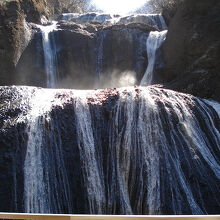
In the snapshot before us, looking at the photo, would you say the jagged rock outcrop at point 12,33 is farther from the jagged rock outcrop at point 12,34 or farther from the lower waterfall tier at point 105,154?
the lower waterfall tier at point 105,154

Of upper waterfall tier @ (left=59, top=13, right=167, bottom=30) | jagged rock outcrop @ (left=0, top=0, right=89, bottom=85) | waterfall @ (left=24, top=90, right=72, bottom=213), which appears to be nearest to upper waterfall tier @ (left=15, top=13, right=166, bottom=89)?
jagged rock outcrop @ (left=0, top=0, right=89, bottom=85)

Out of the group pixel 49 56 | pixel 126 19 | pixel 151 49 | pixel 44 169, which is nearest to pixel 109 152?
pixel 44 169

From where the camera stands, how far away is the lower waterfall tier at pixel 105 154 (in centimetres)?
527

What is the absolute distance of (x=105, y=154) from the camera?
19.5 ft

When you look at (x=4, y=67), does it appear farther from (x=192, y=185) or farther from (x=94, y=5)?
(x=94, y=5)

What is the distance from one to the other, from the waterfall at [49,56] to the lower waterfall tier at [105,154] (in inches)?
227

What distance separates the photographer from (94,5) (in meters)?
40.7

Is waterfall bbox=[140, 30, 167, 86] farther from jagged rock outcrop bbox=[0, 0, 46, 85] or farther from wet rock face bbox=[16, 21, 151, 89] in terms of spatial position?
jagged rock outcrop bbox=[0, 0, 46, 85]

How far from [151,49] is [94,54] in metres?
2.92

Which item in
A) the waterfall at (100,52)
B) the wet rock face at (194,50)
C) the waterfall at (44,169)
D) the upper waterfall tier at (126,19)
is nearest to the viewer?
the waterfall at (44,169)

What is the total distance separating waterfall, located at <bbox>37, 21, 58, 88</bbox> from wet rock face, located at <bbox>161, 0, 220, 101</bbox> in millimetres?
5193

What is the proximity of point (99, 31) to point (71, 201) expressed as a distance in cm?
1084

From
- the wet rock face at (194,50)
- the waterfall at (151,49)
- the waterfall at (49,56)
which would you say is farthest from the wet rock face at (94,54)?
the wet rock face at (194,50)

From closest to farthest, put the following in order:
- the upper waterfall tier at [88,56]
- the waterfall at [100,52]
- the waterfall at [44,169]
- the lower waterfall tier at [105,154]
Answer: the waterfall at [44,169] < the lower waterfall tier at [105,154] < the upper waterfall tier at [88,56] < the waterfall at [100,52]
